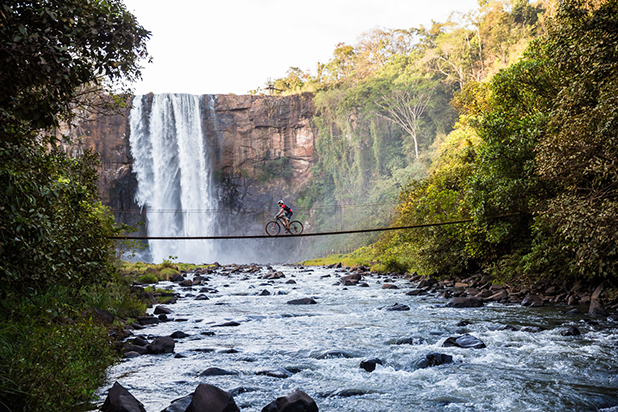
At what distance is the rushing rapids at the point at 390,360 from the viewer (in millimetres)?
4711

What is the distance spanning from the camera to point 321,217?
128ft

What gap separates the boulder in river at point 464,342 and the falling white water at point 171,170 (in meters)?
29.9

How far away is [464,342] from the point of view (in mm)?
6797

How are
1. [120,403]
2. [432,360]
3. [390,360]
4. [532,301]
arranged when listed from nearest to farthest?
[120,403], [432,360], [390,360], [532,301]

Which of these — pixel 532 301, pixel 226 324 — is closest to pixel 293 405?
pixel 226 324

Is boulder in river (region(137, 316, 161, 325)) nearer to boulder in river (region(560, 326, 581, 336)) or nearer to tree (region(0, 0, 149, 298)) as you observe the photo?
tree (region(0, 0, 149, 298))

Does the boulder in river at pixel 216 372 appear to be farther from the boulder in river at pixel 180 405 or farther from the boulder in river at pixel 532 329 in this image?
the boulder in river at pixel 532 329

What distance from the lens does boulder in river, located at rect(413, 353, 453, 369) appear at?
5.82 metres

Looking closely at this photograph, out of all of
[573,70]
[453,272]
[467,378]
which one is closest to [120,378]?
[467,378]

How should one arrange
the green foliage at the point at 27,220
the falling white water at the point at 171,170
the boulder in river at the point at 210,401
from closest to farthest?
the green foliage at the point at 27,220
the boulder in river at the point at 210,401
the falling white water at the point at 171,170

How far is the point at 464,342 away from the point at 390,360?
54.7 inches

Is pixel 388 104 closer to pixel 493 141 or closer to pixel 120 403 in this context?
pixel 493 141

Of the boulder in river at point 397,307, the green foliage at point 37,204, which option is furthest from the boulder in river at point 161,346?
the boulder in river at point 397,307

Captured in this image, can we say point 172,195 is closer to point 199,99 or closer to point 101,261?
point 199,99
